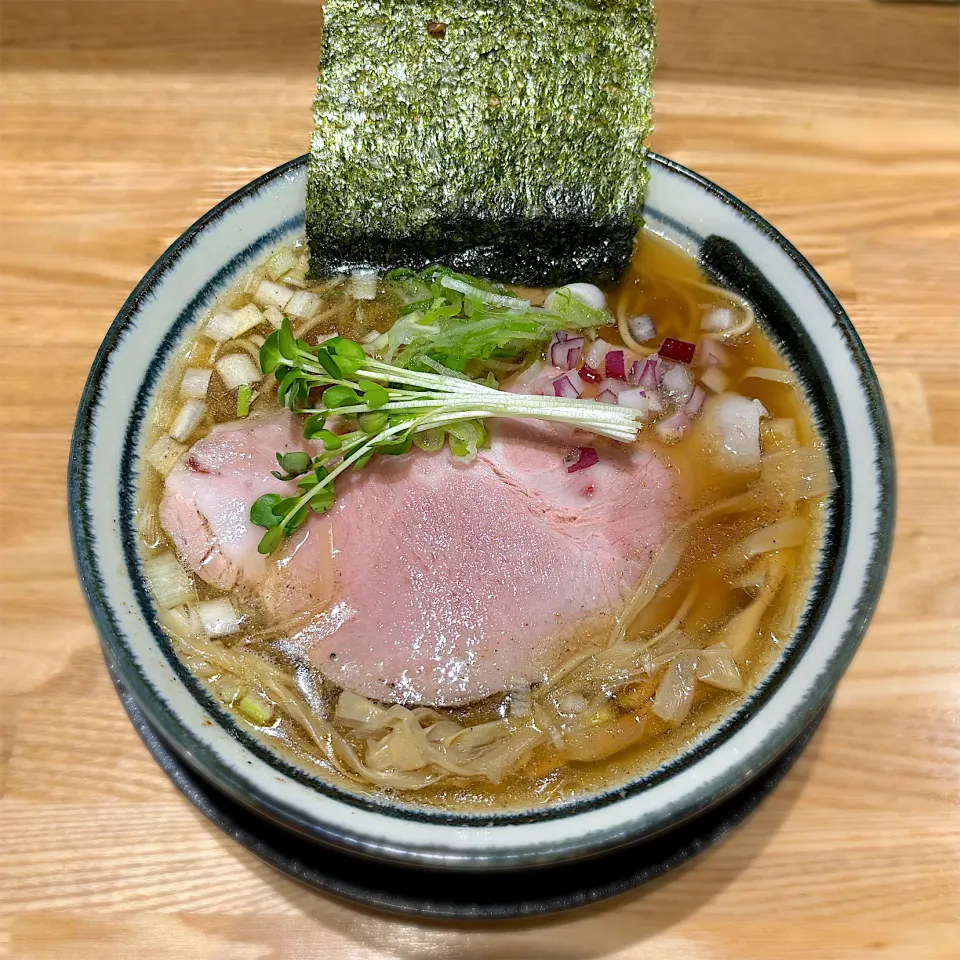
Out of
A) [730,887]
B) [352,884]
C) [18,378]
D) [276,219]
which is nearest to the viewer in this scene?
[352,884]

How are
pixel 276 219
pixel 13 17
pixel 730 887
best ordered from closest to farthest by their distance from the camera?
pixel 730 887
pixel 276 219
pixel 13 17

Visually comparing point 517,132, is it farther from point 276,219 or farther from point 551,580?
point 551,580

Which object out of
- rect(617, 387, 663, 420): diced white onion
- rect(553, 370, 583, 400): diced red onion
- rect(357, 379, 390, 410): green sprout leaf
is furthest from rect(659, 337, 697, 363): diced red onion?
rect(357, 379, 390, 410): green sprout leaf

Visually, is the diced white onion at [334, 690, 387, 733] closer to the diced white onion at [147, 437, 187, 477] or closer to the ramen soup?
the ramen soup

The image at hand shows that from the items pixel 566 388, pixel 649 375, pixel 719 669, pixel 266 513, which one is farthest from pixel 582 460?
pixel 266 513

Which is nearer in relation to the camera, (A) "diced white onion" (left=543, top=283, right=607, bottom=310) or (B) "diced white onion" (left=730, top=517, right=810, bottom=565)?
(B) "diced white onion" (left=730, top=517, right=810, bottom=565)

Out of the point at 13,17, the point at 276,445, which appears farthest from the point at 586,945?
the point at 13,17

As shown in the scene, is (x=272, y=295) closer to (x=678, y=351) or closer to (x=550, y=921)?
(x=678, y=351)
